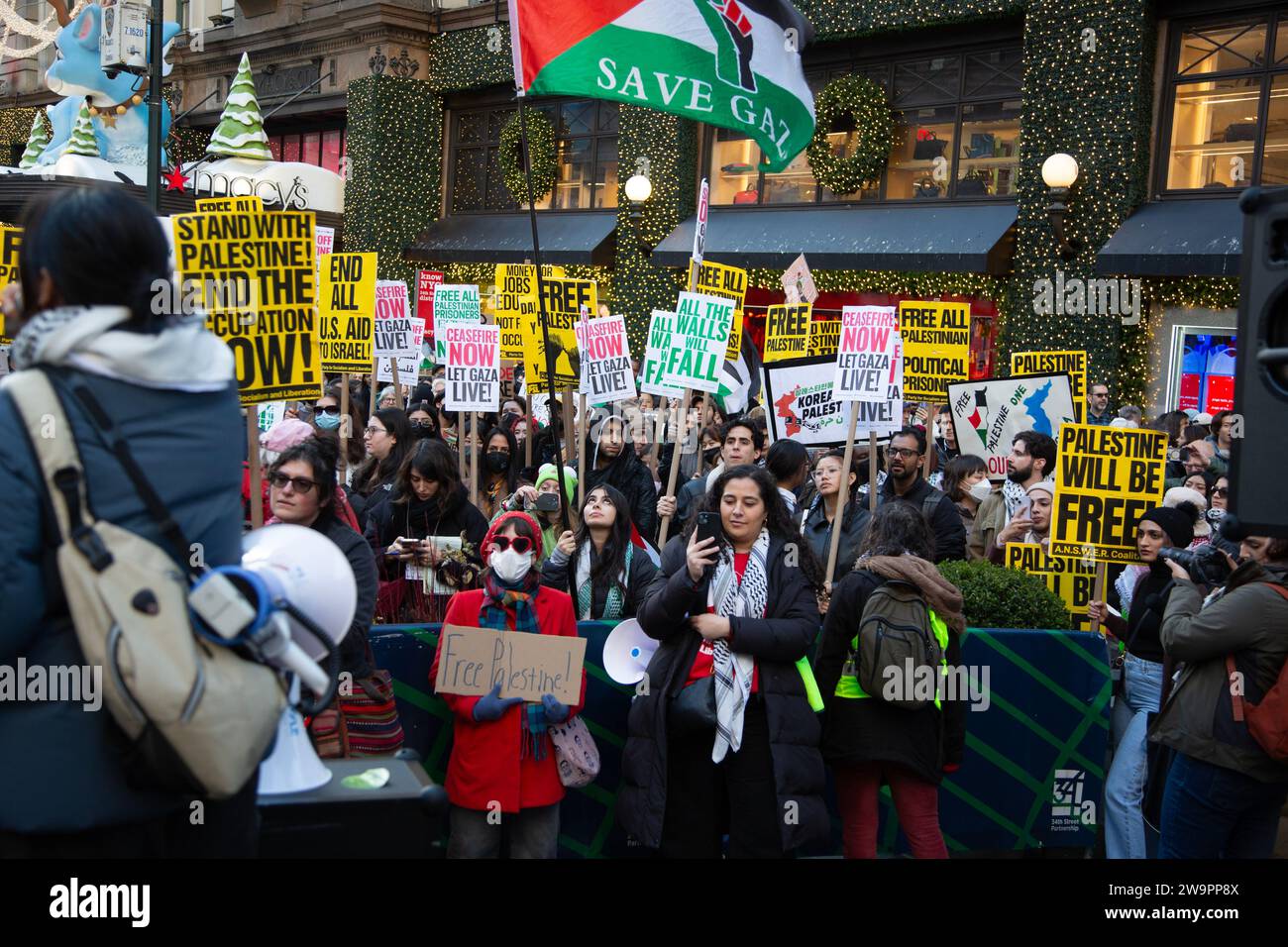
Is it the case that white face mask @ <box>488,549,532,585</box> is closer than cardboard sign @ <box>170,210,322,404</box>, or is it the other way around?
white face mask @ <box>488,549,532,585</box>

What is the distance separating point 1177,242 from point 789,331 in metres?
6.80

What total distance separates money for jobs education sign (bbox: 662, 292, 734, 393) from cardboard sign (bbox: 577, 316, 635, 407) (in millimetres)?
527

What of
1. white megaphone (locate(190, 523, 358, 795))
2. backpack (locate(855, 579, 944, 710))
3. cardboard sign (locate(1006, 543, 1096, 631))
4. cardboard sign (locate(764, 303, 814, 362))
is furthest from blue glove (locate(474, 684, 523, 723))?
cardboard sign (locate(764, 303, 814, 362))

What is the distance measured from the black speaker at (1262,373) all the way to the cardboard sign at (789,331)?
8.05 metres

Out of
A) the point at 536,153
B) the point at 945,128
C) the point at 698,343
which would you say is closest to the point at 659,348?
the point at 698,343

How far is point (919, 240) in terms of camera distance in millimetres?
18281

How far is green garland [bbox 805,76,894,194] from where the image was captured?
758 inches

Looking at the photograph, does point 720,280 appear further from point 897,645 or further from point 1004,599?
point 897,645

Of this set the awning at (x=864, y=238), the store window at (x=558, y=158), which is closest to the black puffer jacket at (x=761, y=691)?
the awning at (x=864, y=238)

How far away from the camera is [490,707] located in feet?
16.3

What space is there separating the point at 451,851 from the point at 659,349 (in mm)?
4972

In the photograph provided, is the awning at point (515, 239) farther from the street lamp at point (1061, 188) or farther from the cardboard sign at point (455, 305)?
the cardboard sign at point (455, 305)

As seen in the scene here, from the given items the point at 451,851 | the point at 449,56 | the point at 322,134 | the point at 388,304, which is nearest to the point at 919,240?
the point at 388,304

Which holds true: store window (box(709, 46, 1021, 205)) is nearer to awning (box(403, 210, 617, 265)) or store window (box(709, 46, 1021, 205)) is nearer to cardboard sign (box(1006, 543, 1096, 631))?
awning (box(403, 210, 617, 265))
